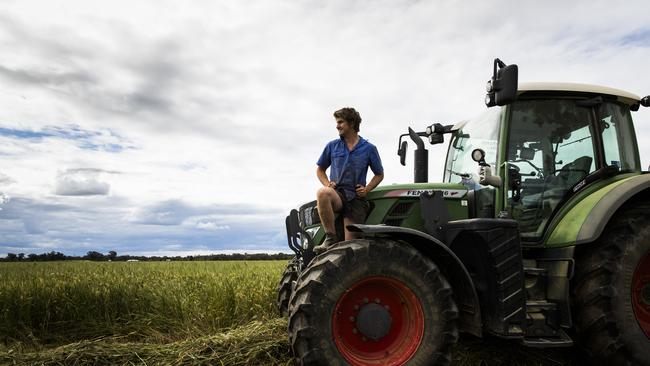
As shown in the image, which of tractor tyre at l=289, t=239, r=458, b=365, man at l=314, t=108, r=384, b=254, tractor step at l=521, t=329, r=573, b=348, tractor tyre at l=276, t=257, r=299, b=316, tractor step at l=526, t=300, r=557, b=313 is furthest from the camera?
tractor tyre at l=276, t=257, r=299, b=316

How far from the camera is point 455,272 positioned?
4328 mm

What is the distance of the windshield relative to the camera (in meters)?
5.37

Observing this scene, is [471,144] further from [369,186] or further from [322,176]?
[322,176]

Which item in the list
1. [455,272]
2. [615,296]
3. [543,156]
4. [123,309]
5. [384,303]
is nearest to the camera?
[384,303]

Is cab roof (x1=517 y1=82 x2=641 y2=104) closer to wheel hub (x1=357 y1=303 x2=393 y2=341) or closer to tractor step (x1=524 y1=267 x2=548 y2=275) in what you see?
tractor step (x1=524 y1=267 x2=548 y2=275)

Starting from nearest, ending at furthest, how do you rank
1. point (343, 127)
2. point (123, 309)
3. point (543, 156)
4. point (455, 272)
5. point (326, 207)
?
1. point (455, 272)
2. point (326, 207)
3. point (343, 127)
4. point (543, 156)
5. point (123, 309)

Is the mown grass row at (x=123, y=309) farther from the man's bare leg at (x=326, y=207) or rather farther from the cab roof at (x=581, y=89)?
the cab roof at (x=581, y=89)

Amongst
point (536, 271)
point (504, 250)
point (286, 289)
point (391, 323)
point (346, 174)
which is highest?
point (346, 174)

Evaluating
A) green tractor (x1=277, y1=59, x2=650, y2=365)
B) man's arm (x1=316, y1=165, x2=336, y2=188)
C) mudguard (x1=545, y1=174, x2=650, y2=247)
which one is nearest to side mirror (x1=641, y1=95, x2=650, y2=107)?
green tractor (x1=277, y1=59, x2=650, y2=365)

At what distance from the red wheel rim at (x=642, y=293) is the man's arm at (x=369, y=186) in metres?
2.66

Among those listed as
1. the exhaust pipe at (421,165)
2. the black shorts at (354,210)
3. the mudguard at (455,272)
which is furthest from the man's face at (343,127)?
the exhaust pipe at (421,165)

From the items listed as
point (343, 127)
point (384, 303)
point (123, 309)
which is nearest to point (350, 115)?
point (343, 127)

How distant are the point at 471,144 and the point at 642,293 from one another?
2.24 meters

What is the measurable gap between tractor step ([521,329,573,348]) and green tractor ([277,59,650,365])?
0.01 meters
